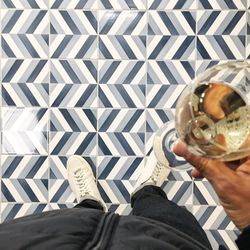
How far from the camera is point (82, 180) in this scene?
130cm

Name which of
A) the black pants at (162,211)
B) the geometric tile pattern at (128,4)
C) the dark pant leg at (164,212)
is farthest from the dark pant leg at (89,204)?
the geometric tile pattern at (128,4)

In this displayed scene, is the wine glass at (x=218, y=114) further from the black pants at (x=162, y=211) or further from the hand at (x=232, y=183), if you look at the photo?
the black pants at (x=162, y=211)

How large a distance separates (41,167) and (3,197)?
0.16 meters

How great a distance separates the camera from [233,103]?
601 millimetres

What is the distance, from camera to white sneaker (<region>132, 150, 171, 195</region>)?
1294 mm

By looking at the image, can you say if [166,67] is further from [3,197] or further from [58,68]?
[3,197]

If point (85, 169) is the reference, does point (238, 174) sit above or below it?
below

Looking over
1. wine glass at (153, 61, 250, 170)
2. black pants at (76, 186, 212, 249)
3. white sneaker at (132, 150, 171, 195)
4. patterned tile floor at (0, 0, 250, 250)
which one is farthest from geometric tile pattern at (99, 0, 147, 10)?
wine glass at (153, 61, 250, 170)

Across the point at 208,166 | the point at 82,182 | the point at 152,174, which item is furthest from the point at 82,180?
the point at 208,166

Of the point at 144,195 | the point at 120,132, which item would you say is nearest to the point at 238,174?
the point at 144,195

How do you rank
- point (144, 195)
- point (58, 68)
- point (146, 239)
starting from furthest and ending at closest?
point (58, 68) → point (144, 195) → point (146, 239)

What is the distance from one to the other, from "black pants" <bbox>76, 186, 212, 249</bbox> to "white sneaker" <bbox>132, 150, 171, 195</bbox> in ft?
0.08

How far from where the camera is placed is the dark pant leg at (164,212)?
94 centimetres

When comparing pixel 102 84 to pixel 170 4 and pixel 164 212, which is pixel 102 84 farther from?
pixel 164 212
